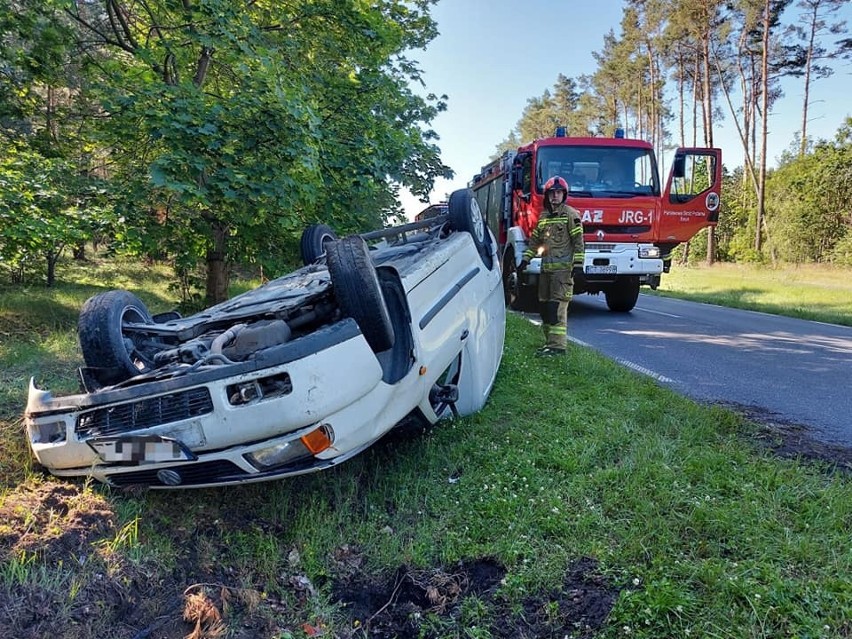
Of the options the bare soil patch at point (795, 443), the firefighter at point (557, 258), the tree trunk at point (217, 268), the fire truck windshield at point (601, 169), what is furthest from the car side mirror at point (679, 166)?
the tree trunk at point (217, 268)

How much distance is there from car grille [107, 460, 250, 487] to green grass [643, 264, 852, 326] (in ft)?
33.4

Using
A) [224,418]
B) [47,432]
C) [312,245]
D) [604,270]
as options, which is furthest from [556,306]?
[47,432]

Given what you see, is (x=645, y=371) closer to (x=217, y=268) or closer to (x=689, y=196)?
(x=689, y=196)

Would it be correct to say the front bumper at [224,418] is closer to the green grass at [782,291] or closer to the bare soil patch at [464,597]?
the bare soil patch at [464,597]

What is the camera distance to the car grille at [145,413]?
199 centimetres

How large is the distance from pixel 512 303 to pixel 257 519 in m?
Answer: 7.16

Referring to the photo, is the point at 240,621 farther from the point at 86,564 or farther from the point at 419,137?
the point at 419,137

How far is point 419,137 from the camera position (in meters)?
6.64

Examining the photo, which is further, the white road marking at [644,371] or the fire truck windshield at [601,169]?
the fire truck windshield at [601,169]

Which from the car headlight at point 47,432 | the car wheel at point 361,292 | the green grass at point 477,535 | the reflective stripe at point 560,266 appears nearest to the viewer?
the green grass at point 477,535

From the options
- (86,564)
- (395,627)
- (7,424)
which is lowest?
(395,627)

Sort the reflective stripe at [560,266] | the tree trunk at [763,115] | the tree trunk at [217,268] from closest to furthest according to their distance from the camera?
the reflective stripe at [560,266]
the tree trunk at [217,268]
the tree trunk at [763,115]

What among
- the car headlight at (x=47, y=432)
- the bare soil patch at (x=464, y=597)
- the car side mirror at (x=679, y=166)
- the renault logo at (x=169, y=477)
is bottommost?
the bare soil patch at (x=464, y=597)

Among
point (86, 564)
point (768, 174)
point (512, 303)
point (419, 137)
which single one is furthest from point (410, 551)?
point (768, 174)
